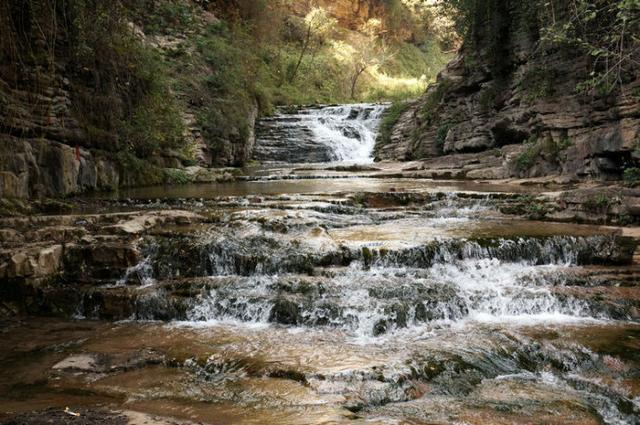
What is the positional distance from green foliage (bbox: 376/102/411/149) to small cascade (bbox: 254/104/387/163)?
49 centimetres

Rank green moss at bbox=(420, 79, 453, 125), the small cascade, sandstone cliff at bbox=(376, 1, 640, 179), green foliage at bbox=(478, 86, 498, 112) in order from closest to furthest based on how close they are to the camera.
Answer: sandstone cliff at bbox=(376, 1, 640, 179), green foliage at bbox=(478, 86, 498, 112), green moss at bbox=(420, 79, 453, 125), the small cascade

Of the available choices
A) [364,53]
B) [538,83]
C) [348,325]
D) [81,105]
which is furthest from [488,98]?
[364,53]

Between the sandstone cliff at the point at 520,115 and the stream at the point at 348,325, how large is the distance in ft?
11.3

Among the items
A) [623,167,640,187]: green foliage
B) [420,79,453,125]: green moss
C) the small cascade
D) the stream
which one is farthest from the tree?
the stream

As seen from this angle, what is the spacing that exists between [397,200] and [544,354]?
470cm

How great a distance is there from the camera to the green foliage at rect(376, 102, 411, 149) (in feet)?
60.4

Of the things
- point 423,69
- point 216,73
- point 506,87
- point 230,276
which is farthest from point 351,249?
point 423,69

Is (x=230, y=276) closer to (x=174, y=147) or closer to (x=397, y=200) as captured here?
(x=397, y=200)

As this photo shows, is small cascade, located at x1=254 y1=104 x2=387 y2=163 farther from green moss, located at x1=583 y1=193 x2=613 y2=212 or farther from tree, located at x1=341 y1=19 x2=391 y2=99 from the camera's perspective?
green moss, located at x1=583 y1=193 x2=613 y2=212

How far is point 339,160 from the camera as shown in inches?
728

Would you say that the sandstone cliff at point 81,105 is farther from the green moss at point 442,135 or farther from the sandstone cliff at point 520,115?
the green moss at point 442,135

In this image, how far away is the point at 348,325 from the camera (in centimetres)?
463

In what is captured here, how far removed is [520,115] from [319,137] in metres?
8.04

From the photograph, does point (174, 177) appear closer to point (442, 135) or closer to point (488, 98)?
point (442, 135)
